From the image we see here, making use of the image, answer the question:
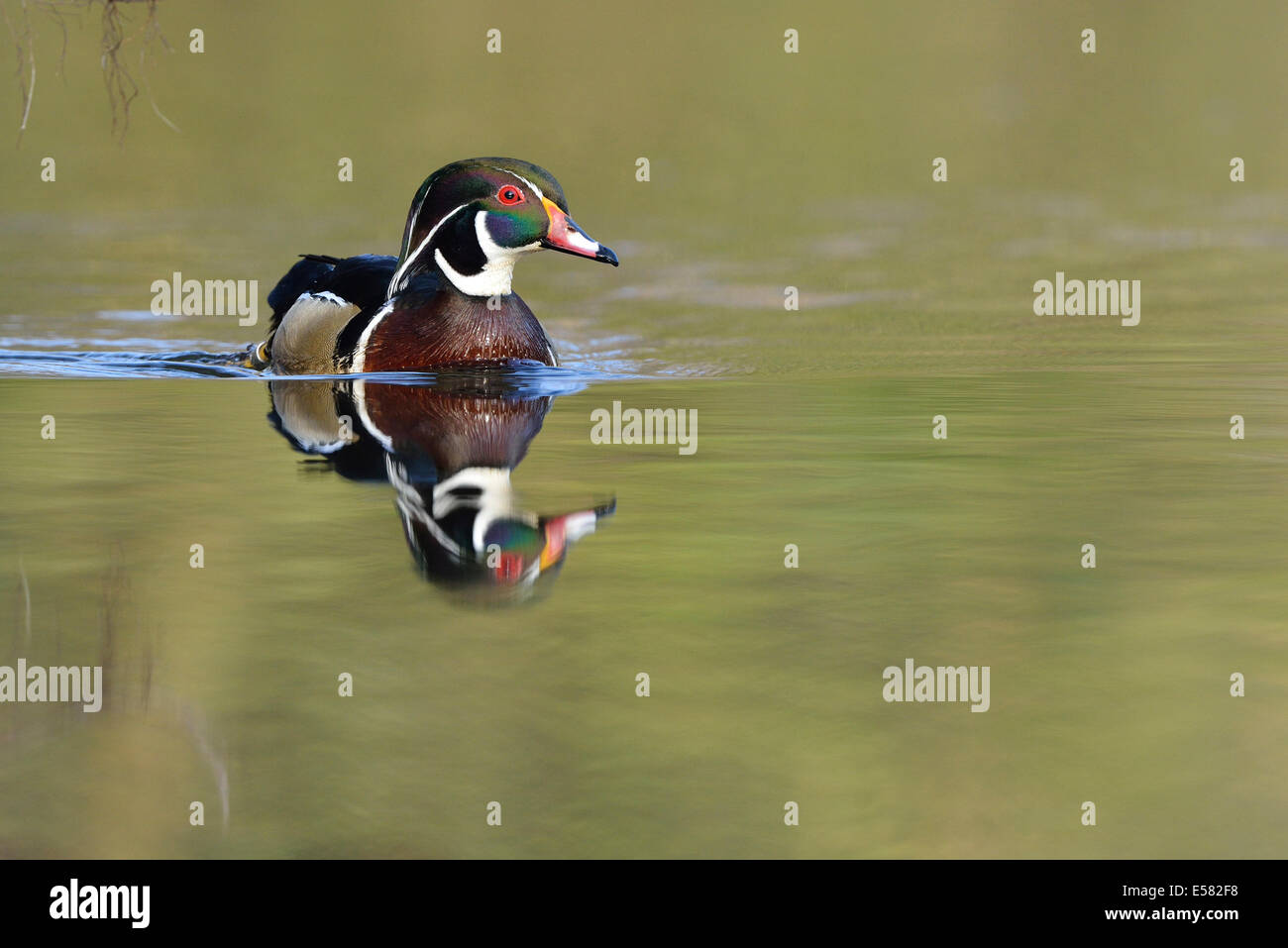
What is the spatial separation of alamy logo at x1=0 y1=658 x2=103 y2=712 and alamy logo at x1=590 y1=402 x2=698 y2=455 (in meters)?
4.03

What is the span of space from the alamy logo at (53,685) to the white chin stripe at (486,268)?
6.34 meters

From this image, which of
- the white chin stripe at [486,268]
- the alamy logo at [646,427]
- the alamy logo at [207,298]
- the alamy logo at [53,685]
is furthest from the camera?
the alamy logo at [207,298]

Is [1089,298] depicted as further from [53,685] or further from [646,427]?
[53,685]

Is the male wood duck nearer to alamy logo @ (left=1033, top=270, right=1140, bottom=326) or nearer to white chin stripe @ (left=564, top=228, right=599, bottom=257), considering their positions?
white chin stripe @ (left=564, top=228, right=599, bottom=257)

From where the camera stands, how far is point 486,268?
11.8m

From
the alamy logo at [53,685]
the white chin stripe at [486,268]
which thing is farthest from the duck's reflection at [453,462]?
the alamy logo at [53,685]

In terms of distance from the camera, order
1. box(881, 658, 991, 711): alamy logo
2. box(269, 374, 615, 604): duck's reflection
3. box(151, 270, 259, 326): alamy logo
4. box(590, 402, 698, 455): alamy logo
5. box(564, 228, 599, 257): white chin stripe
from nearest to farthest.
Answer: box(881, 658, 991, 711): alamy logo
box(269, 374, 615, 604): duck's reflection
box(590, 402, 698, 455): alamy logo
box(564, 228, 599, 257): white chin stripe
box(151, 270, 259, 326): alamy logo

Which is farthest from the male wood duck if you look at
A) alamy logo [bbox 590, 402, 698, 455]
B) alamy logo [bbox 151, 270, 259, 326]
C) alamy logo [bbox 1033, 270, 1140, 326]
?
alamy logo [bbox 1033, 270, 1140, 326]

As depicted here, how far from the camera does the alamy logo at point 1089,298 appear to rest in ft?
48.3

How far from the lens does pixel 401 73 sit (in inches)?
1025

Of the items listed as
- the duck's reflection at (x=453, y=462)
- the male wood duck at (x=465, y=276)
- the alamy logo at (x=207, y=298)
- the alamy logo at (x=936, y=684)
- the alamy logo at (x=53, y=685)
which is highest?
the alamy logo at (x=207, y=298)

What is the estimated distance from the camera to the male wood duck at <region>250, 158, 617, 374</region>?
453 inches

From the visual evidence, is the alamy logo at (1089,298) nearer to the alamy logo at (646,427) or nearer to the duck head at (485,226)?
the duck head at (485,226)
